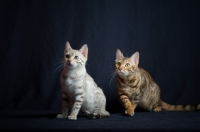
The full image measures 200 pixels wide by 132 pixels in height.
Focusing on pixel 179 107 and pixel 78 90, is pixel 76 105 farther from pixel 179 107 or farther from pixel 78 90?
pixel 179 107

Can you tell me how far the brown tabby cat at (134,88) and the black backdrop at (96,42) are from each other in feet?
1.29

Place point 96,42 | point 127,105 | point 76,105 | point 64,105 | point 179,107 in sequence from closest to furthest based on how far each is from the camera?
point 76,105 → point 64,105 → point 127,105 → point 179,107 → point 96,42

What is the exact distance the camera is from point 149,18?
3.43 meters

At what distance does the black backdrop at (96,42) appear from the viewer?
330cm

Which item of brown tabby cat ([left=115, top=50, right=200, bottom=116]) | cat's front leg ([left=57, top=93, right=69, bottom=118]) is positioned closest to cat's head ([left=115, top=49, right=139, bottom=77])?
brown tabby cat ([left=115, top=50, right=200, bottom=116])

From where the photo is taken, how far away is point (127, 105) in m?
2.80

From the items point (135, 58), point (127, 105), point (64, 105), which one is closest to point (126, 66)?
point (135, 58)

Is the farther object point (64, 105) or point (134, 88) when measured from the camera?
point (134, 88)

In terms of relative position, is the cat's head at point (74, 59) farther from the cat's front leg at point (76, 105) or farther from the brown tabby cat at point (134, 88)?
the brown tabby cat at point (134, 88)

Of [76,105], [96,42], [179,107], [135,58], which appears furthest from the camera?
[96,42]

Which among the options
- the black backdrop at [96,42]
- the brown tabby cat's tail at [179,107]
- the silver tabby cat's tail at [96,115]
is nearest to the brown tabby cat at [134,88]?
the brown tabby cat's tail at [179,107]

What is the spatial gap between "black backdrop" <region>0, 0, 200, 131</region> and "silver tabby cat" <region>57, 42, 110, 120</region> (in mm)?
730

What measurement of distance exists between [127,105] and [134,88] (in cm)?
20

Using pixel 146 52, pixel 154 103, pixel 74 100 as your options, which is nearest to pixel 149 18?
pixel 146 52
